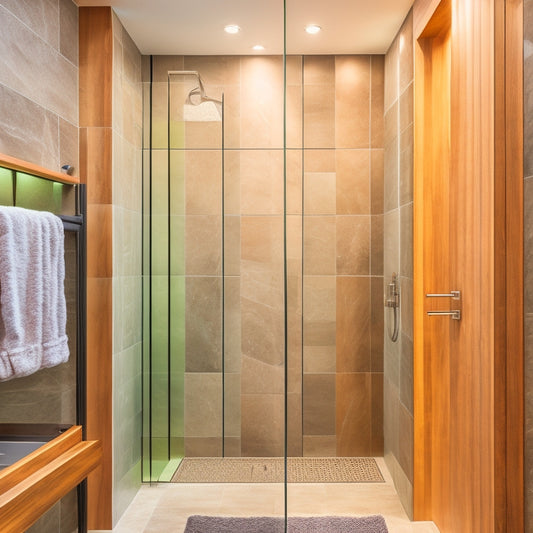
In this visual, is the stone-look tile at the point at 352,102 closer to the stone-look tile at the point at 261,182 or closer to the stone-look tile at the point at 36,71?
the stone-look tile at the point at 261,182

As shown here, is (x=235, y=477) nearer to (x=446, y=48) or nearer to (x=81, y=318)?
(x=81, y=318)

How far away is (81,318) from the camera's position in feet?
7.03

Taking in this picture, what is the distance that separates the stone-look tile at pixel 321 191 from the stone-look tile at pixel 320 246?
5 centimetres

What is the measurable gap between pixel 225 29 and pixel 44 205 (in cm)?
111

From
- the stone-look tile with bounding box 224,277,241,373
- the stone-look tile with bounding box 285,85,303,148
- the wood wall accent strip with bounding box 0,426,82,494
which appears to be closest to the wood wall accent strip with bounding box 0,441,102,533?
the wood wall accent strip with bounding box 0,426,82,494

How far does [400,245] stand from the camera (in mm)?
2701

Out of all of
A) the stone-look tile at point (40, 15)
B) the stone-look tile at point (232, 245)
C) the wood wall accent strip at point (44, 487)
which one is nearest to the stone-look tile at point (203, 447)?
the wood wall accent strip at point (44, 487)

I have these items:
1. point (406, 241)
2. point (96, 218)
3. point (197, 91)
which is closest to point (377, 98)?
point (406, 241)

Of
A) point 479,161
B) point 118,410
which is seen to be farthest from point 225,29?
point 118,410

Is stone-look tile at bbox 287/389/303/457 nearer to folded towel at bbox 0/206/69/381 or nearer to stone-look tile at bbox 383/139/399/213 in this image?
stone-look tile at bbox 383/139/399/213

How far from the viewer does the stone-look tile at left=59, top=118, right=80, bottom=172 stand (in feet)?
7.26

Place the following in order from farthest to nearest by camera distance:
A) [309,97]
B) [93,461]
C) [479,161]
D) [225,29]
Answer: [309,97] → [225,29] → [93,461] → [479,161]

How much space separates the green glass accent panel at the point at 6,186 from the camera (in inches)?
68.2

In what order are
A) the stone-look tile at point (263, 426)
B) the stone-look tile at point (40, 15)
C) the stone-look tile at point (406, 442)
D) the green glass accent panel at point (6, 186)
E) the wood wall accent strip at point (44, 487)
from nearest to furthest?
the wood wall accent strip at point (44, 487), the green glass accent panel at point (6, 186), the stone-look tile at point (40, 15), the stone-look tile at point (263, 426), the stone-look tile at point (406, 442)
